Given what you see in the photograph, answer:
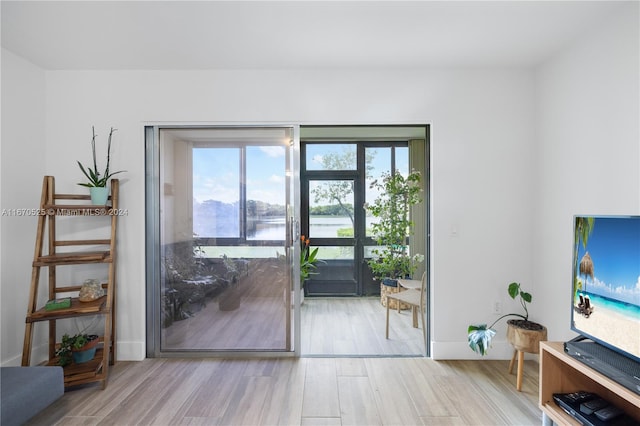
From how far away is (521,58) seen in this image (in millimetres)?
2578

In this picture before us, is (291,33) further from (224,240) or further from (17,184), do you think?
(17,184)

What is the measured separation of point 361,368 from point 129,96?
3133 millimetres

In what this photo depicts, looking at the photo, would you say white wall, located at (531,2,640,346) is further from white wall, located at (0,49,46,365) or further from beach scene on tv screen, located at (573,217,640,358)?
white wall, located at (0,49,46,365)

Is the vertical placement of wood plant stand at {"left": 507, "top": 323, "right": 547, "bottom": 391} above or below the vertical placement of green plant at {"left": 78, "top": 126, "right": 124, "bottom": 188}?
below

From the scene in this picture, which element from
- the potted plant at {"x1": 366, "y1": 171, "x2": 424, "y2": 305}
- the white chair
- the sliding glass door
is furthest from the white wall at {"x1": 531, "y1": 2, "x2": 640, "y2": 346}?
the sliding glass door

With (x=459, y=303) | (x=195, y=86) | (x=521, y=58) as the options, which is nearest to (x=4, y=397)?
(x=195, y=86)

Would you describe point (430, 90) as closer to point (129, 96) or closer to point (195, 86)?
point (195, 86)

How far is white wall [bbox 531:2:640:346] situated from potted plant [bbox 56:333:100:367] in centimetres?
372

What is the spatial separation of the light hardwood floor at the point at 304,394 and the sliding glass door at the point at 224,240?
0.27 m

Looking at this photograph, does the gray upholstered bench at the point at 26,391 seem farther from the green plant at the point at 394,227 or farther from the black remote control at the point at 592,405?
the green plant at the point at 394,227

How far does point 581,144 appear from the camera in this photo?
2.26 meters

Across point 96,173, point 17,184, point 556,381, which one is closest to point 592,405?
point 556,381

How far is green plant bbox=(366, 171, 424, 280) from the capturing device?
14.1ft

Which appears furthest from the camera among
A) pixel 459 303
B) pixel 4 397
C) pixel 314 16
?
pixel 459 303
